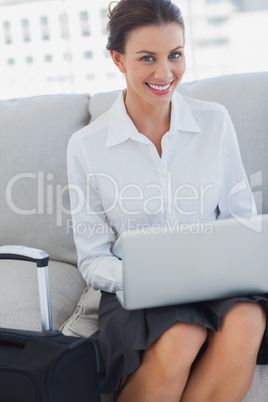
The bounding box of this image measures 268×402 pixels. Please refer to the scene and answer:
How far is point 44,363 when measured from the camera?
104cm

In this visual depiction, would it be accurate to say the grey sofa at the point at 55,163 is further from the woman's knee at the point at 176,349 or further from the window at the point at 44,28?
the window at the point at 44,28

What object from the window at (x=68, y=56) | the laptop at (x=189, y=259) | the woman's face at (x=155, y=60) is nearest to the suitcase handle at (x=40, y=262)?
the laptop at (x=189, y=259)

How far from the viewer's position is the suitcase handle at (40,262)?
112 centimetres

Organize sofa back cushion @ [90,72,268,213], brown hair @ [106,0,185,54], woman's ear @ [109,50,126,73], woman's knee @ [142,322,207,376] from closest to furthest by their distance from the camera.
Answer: woman's knee @ [142,322,207,376]
brown hair @ [106,0,185,54]
woman's ear @ [109,50,126,73]
sofa back cushion @ [90,72,268,213]

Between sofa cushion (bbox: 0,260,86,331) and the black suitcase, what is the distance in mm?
366

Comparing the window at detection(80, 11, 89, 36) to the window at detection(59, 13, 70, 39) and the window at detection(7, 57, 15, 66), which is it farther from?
the window at detection(7, 57, 15, 66)

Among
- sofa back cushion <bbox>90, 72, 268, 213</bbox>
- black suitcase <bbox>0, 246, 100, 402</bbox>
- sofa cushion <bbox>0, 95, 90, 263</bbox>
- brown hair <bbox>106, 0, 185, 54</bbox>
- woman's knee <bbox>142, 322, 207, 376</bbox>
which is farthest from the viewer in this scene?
sofa cushion <bbox>0, 95, 90, 263</bbox>

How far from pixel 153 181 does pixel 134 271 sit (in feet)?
1.53

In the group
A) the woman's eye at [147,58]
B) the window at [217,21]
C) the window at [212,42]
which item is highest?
the window at [217,21]

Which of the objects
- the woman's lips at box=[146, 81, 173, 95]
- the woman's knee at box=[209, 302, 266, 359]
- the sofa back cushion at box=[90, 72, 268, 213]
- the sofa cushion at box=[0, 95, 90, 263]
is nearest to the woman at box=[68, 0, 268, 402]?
the woman's lips at box=[146, 81, 173, 95]

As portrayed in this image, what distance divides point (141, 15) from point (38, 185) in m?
0.71

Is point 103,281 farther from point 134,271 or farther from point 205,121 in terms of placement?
point 205,121

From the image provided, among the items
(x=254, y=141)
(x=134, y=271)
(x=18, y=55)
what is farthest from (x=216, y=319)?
(x=18, y=55)

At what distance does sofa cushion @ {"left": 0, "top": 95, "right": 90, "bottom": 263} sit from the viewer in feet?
6.20
